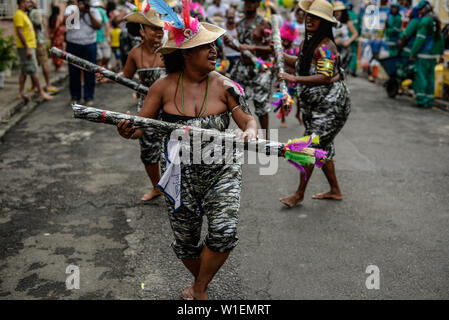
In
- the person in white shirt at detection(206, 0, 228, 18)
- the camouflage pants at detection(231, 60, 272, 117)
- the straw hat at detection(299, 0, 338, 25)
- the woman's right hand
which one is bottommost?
the camouflage pants at detection(231, 60, 272, 117)

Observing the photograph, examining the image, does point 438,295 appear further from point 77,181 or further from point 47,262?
point 77,181

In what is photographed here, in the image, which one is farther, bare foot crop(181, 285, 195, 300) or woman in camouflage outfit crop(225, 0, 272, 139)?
woman in camouflage outfit crop(225, 0, 272, 139)

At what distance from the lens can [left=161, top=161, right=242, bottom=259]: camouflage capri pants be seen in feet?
10.2

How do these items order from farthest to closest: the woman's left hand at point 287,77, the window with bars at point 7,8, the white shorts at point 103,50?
the window with bars at point 7,8, the white shorts at point 103,50, the woman's left hand at point 287,77

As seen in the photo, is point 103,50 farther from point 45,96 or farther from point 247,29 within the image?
point 247,29

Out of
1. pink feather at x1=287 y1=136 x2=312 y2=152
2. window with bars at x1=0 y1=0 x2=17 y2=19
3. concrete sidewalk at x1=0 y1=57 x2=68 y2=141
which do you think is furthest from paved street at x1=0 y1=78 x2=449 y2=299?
window with bars at x1=0 y1=0 x2=17 y2=19

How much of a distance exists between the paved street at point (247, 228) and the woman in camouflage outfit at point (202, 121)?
55 centimetres

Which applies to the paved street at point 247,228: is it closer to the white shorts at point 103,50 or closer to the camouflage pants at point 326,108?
the camouflage pants at point 326,108

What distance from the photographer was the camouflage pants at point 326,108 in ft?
16.2

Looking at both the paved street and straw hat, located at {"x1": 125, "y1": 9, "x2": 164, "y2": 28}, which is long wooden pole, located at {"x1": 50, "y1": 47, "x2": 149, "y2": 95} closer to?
straw hat, located at {"x1": 125, "y1": 9, "x2": 164, "y2": 28}

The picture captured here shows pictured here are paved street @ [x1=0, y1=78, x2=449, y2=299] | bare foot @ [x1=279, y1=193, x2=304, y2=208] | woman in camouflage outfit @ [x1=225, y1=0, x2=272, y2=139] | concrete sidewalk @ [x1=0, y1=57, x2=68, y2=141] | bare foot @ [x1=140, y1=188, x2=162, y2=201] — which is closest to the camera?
paved street @ [x1=0, y1=78, x2=449, y2=299]

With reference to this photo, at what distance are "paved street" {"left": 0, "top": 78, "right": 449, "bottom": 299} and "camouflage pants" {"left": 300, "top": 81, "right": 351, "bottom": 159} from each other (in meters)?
0.79

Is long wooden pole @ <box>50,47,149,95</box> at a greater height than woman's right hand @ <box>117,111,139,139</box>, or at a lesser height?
greater

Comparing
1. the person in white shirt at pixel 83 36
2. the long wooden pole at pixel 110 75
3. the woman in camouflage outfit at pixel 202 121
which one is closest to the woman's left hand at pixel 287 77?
the long wooden pole at pixel 110 75
